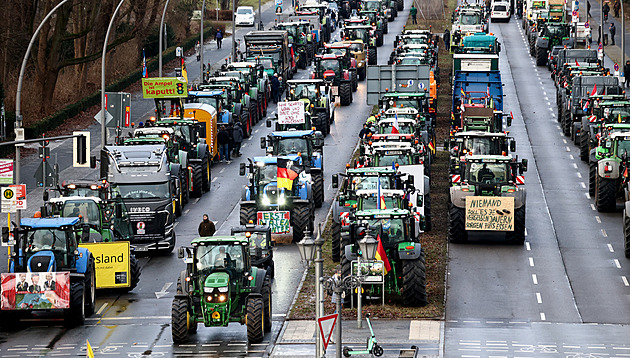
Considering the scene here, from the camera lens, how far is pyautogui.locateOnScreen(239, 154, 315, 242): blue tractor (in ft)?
146

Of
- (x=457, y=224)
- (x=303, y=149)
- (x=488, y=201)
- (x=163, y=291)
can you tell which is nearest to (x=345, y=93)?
(x=303, y=149)

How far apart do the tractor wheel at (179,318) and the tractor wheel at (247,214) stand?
41.1 feet

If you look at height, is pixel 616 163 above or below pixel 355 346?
above

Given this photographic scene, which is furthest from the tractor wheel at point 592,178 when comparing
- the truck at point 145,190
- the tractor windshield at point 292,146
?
the truck at point 145,190

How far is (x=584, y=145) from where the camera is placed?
2345 inches

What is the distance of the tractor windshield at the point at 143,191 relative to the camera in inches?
1729

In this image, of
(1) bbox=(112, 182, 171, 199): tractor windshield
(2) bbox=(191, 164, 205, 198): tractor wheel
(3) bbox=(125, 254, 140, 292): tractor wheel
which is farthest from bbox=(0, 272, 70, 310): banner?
(2) bbox=(191, 164, 205, 198): tractor wheel

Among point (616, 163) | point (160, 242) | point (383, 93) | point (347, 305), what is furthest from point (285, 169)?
point (383, 93)

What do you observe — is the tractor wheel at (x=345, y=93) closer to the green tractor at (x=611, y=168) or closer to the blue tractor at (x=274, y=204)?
the green tractor at (x=611, y=168)

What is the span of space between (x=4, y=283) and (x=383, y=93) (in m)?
→ 35.8

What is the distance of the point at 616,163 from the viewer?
47.8 metres

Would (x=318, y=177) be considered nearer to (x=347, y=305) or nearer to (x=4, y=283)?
(x=347, y=305)

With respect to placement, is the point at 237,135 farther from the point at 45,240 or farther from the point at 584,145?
the point at 45,240

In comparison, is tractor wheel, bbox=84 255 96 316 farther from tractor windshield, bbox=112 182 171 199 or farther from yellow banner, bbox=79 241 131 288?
tractor windshield, bbox=112 182 171 199
